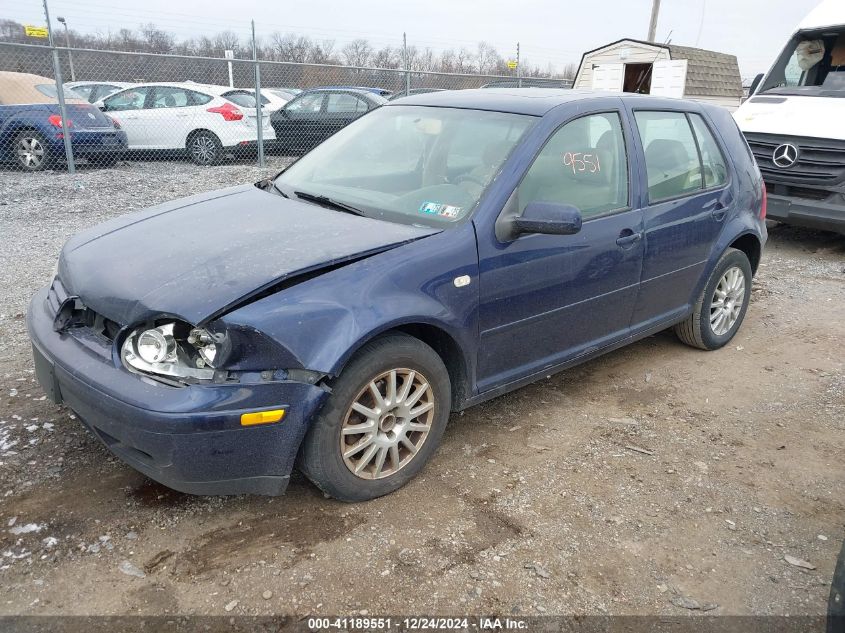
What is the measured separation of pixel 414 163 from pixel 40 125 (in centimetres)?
900

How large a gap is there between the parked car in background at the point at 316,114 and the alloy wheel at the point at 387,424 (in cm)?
1029

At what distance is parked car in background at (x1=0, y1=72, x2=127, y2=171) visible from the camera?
1030cm

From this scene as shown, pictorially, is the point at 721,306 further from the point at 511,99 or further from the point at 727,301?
the point at 511,99

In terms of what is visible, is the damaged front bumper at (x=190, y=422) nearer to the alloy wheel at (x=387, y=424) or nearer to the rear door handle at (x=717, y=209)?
the alloy wheel at (x=387, y=424)

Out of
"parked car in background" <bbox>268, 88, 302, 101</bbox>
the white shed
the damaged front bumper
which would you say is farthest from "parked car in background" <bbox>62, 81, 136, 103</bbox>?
the damaged front bumper

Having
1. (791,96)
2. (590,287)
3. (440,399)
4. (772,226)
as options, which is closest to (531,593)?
(440,399)

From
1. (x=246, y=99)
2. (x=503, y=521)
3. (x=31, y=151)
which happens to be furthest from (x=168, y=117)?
(x=503, y=521)

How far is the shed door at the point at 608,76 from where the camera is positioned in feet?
61.4

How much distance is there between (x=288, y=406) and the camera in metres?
2.58

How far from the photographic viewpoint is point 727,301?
16.2ft

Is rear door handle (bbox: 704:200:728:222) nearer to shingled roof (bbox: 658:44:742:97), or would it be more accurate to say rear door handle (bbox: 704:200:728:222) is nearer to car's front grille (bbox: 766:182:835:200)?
car's front grille (bbox: 766:182:835:200)

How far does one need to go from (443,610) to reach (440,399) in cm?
97

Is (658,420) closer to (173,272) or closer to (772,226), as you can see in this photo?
(173,272)

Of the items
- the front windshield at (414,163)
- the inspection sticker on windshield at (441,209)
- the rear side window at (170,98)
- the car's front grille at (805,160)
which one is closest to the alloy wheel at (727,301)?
the front windshield at (414,163)
